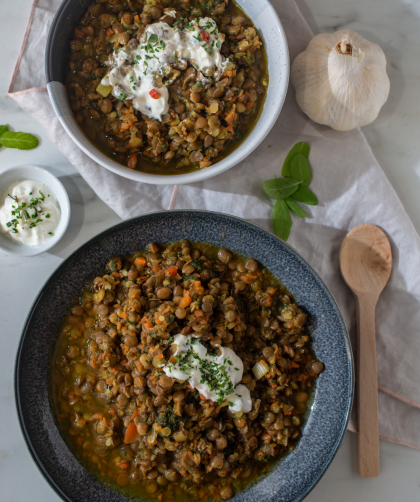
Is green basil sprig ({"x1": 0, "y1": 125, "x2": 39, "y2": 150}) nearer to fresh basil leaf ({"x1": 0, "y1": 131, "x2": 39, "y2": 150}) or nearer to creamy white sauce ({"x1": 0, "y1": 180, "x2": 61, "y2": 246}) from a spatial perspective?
fresh basil leaf ({"x1": 0, "y1": 131, "x2": 39, "y2": 150})

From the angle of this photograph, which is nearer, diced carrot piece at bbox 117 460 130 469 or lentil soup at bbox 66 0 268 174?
lentil soup at bbox 66 0 268 174

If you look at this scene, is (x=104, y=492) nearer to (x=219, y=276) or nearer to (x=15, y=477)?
(x=15, y=477)

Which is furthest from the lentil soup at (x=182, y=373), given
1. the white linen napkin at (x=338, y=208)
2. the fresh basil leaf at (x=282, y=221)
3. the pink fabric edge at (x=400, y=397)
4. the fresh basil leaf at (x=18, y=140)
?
the fresh basil leaf at (x=18, y=140)

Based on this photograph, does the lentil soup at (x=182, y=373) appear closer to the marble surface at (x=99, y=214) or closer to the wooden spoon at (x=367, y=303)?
the wooden spoon at (x=367, y=303)

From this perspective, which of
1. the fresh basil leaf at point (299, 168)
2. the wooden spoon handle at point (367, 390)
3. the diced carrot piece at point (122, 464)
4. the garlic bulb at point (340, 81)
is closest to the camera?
the diced carrot piece at point (122, 464)

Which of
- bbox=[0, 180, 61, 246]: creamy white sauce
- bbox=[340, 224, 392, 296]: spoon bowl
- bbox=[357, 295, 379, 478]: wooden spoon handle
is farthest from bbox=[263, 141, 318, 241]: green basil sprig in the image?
bbox=[0, 180, 61, 246]: creamy white sauce

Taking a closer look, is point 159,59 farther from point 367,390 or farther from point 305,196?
point 367,390
